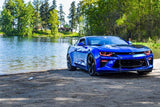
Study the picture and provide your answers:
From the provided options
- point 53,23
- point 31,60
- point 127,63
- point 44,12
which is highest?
point 44,12

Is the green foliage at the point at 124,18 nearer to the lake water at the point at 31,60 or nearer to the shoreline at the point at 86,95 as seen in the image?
the lake water at the point at 31,60

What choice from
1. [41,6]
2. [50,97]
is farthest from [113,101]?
[41,6]

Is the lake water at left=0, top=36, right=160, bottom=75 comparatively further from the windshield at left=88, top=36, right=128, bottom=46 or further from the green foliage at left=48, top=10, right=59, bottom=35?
the green foliage at left=48, top=10, right=59, bottom=35

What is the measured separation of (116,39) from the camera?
32.4 feet

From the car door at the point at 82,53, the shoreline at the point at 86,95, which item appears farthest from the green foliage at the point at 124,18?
the shoreline at the point at 86,95

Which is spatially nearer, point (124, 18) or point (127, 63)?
point (127, 63)

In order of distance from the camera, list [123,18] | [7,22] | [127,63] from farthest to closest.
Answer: [7,22]
[123,18]
[127,63]

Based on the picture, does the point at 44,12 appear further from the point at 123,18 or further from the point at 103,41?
the point at 103,41

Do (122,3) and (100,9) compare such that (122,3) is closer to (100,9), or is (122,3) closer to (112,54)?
(100,9)

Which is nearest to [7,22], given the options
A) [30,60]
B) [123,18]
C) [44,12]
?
[44,12]

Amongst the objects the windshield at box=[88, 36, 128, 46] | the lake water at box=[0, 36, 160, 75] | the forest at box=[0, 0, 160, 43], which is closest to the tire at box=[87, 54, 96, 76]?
the windshield at box=[88, 36, 128, 46]

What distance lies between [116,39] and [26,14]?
116674mm

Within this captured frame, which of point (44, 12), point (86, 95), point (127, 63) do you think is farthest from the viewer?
point (44, 12)

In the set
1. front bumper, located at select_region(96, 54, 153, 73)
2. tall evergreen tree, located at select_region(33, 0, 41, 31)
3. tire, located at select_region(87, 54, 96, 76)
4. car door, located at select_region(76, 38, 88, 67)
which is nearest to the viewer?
front bumper, located at select_region(96, 54, 153, 73)
